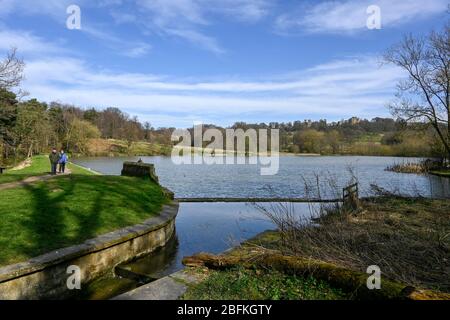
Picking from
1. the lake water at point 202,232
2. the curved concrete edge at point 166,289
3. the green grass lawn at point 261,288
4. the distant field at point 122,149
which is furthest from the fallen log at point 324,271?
the distant field at point 122,149

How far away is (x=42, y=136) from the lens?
63.2m

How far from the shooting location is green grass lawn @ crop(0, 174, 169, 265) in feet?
25.5

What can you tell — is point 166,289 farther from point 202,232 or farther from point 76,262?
point 202,232

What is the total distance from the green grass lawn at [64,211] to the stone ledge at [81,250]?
0.78 feet

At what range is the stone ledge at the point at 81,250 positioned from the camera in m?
6.43

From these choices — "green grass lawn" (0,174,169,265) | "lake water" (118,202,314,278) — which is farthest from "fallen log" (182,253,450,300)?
"green grass lawn" (0,174,169,265)

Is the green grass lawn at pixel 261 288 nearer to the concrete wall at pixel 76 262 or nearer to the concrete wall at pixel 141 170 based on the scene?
the concrete wall at pixel 76 262

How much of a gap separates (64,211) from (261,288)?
6.77 m

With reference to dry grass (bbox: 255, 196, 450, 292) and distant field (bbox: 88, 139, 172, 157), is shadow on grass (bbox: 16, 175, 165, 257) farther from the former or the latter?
distant field (bbox: 88, 139, 172, 157)

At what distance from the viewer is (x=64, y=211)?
392 inches

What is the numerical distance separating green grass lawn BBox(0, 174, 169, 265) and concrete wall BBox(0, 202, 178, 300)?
0.36 metres

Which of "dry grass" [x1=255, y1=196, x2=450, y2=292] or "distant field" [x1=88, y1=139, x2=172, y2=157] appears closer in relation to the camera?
"dry grass" [x1=255, y1=196, x2=450, y2=292]

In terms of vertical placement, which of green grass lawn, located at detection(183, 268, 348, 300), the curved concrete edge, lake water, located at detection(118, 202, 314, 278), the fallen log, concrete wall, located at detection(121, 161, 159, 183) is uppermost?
concrete wall, located at detection(121, 161, 159, 183)
